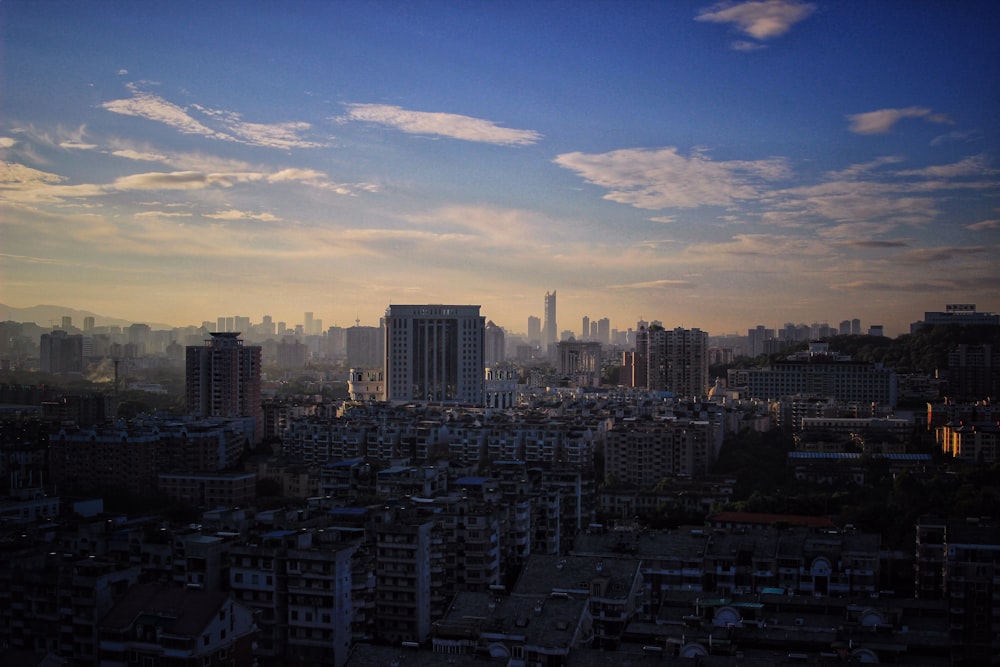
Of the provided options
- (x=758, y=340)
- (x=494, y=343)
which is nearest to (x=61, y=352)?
(x=758, y=340)

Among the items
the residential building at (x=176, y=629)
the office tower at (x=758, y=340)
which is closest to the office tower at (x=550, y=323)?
the office tower at (x=758, y=340)

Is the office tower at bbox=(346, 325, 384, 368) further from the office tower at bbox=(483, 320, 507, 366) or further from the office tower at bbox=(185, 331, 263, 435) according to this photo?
the office tower at bbox=(185, 331, 263, 435)

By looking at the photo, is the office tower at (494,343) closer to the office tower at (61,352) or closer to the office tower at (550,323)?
the office tower at (550,323)

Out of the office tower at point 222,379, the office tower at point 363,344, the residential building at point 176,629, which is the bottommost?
the residential building at point 176,629

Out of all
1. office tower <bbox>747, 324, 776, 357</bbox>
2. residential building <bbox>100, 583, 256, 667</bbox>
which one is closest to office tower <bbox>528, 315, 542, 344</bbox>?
office tower <bbox>747, 324, 776, 357</bbox>

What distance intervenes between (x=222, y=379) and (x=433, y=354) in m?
4.24

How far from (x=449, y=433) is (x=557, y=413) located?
3643 millimetres

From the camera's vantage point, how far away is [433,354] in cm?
1822

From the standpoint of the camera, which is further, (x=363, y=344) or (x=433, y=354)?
(x=363, y=344)

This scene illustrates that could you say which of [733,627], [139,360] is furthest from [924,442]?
[139,360]

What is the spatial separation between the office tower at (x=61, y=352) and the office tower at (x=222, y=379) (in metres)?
1.64

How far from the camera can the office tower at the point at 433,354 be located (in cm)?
1816

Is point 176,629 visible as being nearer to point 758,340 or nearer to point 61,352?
point 61,352

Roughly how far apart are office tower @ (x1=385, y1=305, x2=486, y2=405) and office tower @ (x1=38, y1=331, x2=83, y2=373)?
5.10 m
